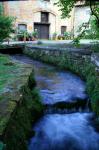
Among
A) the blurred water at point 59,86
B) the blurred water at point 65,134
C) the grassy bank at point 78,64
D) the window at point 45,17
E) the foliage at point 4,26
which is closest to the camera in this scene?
the blurred water at point 65,134

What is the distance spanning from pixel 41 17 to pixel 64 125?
2742cm

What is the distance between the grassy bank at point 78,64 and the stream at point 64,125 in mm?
356

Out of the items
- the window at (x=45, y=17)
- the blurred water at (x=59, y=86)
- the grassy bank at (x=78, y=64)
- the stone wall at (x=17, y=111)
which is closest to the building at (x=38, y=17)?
the window at (x=45, y=17)

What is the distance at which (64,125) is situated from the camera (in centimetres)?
676

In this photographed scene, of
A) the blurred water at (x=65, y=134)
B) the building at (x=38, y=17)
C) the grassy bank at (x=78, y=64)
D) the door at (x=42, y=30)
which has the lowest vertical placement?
the blurred water at (x=65, y=134)

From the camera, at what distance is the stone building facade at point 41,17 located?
99.7ft

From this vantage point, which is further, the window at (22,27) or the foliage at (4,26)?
the window at (22,27)

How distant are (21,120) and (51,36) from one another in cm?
2908

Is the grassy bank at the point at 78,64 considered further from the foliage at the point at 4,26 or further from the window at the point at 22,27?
the window at the point at 22,27

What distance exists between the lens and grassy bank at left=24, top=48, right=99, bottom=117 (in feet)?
26.1

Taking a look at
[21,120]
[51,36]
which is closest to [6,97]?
[21,120]

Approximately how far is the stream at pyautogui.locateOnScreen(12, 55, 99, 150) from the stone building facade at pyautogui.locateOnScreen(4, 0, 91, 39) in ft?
72.4

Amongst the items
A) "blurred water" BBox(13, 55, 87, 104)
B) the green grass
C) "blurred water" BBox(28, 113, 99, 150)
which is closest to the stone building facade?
"blurred water" BBox(13, 55, 87, 104)

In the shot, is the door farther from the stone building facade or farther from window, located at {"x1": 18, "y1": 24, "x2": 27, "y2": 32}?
window, located at {"x1": 18, "y1": 24, "x2": 27, "y2": 32}
